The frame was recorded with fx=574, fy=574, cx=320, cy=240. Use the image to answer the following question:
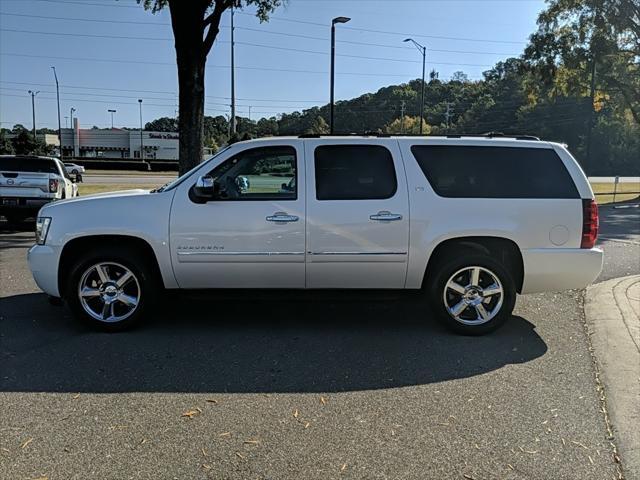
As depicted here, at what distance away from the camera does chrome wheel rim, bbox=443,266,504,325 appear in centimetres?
559

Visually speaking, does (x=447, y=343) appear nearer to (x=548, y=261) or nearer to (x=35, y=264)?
(x=548, y=261)

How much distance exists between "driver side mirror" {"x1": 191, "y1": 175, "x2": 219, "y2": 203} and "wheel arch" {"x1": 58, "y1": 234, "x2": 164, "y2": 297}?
0.69 m

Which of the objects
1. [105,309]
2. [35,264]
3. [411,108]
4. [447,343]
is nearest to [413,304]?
[447,343]

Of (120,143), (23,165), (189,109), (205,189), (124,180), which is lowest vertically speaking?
(124,180)

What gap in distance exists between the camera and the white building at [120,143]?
10219cm

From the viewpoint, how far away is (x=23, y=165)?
1352 centimetres

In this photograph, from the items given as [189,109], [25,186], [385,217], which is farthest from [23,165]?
[385,217]

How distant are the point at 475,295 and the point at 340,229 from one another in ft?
4.87

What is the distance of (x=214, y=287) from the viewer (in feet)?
18.4

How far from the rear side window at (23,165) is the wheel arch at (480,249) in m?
11.2

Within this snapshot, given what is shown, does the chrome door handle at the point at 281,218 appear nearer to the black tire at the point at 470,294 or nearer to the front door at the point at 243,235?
the front door at the point at 243,235

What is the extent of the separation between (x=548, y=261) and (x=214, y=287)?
10.7 ft

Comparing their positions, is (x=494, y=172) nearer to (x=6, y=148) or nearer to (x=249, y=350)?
(x=249, y=350)

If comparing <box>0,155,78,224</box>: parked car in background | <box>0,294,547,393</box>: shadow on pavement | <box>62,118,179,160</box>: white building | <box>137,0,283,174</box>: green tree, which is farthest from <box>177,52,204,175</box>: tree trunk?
<box>62,118,179,160</box>: white building
